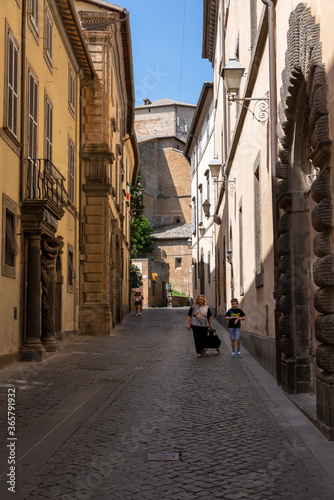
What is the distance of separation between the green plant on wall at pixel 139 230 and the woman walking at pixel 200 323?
174ft

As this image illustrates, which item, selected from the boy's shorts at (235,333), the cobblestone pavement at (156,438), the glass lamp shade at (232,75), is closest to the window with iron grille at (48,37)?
the glass lamp shade at (232,75)

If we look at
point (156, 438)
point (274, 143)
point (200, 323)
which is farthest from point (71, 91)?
point (156, 438)

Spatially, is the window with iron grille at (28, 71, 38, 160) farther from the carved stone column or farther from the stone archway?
the stone archway

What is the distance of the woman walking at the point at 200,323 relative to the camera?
15203 millimetres

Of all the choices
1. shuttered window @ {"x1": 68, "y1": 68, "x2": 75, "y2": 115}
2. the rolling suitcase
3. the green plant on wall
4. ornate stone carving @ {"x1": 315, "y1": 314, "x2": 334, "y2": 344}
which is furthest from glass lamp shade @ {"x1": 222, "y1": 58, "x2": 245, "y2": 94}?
the green plant on wall

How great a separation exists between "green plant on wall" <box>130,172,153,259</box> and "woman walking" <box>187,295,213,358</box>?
53.0m

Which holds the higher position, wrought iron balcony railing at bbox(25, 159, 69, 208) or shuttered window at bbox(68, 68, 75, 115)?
shuttered window at bbox(68, 68, 75, 115)

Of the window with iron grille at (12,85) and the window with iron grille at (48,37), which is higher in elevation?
the window with iron grille at (48,37)

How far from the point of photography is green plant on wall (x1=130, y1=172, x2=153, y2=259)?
69.9 m

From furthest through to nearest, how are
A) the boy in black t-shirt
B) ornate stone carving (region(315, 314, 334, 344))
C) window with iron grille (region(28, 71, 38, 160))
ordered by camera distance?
window with iron grille (region(28, 71, 38, 160))
the boy in black t-shirt
ornate stone carving (region(315, 314, 334, 344))

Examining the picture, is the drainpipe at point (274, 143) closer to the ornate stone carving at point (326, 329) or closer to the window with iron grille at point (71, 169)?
the ornate stone carving at point (326, 329)

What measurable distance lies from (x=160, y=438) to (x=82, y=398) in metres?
2.82

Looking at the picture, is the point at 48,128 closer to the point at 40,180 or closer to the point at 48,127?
the point at 48,127

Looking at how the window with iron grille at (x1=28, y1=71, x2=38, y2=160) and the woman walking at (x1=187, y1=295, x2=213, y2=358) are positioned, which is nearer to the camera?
the woman walking at (x1=187, y1=295, x2=213, y2=358)
